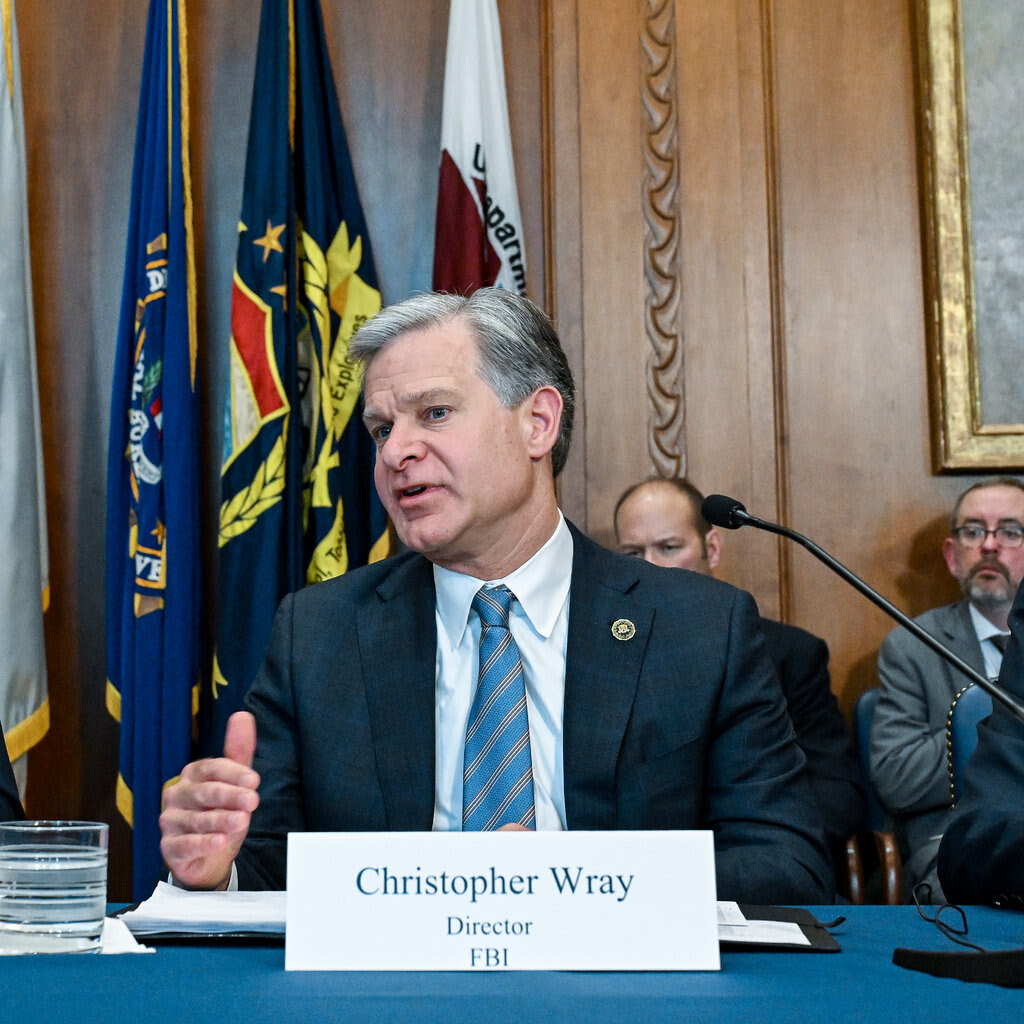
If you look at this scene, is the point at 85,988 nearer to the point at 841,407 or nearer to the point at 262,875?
the point at 262,875

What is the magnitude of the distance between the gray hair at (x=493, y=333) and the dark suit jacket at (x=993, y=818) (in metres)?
0.87

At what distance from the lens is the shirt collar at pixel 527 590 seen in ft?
6.56

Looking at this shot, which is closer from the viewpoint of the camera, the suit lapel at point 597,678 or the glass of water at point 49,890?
the glass of water at point 49,890

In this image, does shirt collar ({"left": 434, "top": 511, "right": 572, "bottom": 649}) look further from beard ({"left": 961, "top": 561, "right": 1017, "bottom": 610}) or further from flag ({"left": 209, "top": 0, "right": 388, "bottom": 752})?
beard ({"left": 961, "top": 561, "right": 1017, "bottom": 610})

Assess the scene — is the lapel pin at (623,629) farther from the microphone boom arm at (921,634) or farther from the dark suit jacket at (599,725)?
the microphone boom arm at (921,634)

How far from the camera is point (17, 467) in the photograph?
11.0 ft

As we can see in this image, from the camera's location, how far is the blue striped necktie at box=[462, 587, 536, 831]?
5.89ft

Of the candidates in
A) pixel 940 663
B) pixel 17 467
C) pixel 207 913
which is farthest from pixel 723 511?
pixel 17 467

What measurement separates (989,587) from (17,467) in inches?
105

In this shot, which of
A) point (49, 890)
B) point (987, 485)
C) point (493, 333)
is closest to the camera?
point (49, 890)

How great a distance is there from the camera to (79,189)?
3832 millimetres

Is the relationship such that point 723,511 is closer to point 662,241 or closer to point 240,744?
point 240,744

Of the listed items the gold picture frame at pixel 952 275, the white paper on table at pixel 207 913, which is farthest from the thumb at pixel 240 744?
the gold picture frame at pixel 952 275

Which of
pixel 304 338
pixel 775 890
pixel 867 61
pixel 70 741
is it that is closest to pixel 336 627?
pixel 775 890
